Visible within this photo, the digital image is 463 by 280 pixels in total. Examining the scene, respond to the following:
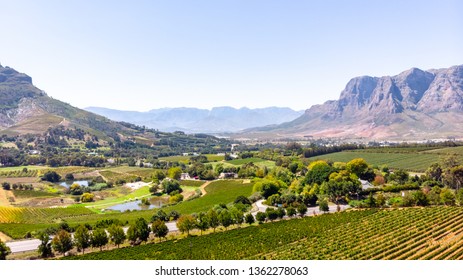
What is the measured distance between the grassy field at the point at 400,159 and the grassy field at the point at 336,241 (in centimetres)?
6204

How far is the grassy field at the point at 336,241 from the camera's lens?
39.7 meters

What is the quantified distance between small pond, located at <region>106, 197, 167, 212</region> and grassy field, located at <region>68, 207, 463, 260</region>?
4227 cm

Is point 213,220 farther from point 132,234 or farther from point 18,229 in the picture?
point 18,229

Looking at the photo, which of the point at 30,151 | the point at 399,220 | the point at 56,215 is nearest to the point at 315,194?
the point at 399,220

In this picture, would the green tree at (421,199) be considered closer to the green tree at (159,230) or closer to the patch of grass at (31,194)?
the green tree at (159,230)

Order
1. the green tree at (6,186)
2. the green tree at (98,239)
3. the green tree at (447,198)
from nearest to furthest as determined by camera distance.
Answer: the green tree at (98,239)
the green tree at (447,198)
the green tree at (6,186)

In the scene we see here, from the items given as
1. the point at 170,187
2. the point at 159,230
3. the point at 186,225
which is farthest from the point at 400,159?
the point at 159,230

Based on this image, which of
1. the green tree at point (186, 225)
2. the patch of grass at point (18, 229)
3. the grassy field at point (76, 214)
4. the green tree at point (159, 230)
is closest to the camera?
the green tree at point (159, 230)

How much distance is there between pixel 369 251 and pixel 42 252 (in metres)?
45.6

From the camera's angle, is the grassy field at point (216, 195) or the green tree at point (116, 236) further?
the grassy field at point (216, 195)

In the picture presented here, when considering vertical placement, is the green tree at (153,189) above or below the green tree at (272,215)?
below

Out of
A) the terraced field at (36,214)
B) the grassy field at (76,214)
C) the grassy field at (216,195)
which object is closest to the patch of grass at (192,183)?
the grassy field at (216,195)

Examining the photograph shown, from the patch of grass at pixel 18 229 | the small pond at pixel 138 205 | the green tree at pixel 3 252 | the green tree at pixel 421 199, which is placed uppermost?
the green tree at pixel 421 199

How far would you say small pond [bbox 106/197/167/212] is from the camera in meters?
89.9
